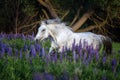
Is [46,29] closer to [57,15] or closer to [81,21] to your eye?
[81,21]

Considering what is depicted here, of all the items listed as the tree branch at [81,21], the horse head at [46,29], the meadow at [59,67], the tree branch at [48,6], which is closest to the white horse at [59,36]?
the horse head at [46,29]

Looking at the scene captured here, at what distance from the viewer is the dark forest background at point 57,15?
25797 mm

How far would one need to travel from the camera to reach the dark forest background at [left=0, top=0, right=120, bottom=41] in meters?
25.8

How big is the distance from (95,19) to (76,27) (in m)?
2.27

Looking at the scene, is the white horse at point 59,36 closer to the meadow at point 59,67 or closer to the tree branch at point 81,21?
the meadow at point 59,67

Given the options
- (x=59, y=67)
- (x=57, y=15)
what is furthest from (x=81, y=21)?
(x=59, y=67)

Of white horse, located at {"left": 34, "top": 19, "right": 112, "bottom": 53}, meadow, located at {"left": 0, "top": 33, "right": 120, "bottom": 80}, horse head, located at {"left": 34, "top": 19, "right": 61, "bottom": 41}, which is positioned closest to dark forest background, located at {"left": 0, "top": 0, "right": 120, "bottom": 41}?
white horse, located at {"left": 34, "top": 19, "right": 112, "bottom": 53}

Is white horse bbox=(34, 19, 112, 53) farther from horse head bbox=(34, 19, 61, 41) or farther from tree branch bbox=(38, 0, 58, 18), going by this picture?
tree branch bbox=(38, 0, 58, 18)

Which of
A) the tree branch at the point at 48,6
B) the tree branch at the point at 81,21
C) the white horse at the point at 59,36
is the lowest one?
the tree branch at the point at 81,21

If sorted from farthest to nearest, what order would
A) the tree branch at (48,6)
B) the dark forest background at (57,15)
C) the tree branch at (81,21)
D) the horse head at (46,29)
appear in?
1. the tree branch at (48,6)
2. the dark forest background at (57,15)
3. the tree branch at (81,21)
4. the horse head at (46,29)

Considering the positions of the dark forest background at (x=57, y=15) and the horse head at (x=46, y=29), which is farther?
the dark forest background at (x=57, y=15)

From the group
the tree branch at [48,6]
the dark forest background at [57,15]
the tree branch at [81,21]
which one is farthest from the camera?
the tree branch at [48,6]

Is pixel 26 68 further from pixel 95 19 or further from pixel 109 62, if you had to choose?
pixel 95 19

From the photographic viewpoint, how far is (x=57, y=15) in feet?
85.8
